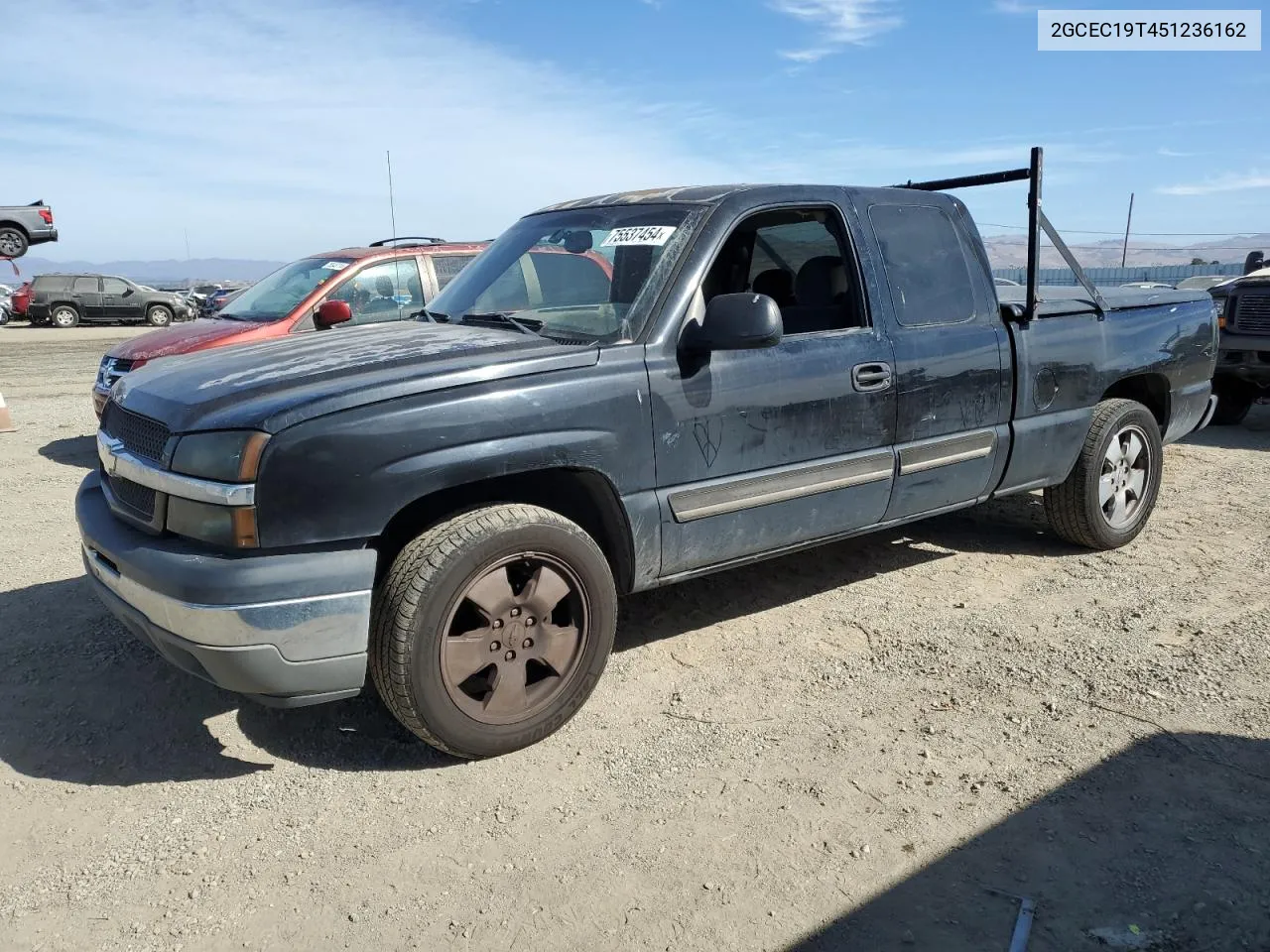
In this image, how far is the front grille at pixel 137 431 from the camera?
320cm

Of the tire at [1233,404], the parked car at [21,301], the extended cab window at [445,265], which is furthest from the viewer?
the parked car at [21,301]

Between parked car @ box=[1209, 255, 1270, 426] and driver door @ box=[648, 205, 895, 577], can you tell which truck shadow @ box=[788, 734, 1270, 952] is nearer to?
driver door @ box=[648, 205, 895, 577]

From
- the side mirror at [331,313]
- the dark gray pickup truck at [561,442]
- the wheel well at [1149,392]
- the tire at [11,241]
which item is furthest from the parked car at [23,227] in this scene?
the wheel well at [1149,392]

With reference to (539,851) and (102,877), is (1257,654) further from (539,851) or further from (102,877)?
(102,877)

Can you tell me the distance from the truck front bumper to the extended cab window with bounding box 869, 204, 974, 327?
259 cm

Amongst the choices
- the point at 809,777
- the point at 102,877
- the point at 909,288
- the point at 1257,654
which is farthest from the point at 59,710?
the point at 1257,654

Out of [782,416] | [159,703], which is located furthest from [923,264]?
[159,703]

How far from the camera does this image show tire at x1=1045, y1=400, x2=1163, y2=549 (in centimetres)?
518

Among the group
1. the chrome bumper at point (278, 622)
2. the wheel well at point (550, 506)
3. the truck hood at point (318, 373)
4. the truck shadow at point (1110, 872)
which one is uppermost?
the truck hood at point (318, 373)

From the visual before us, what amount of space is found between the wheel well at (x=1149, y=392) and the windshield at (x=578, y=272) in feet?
10.0

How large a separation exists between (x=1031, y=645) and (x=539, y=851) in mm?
2396

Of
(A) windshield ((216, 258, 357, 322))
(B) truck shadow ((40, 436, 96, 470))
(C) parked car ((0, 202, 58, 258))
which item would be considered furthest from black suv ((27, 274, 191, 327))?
(A) windshield ((216, 258, 357, 322))

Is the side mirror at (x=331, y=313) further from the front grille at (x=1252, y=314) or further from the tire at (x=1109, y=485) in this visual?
the front grille at (x=1252, y=314)

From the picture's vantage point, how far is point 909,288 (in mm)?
4355
